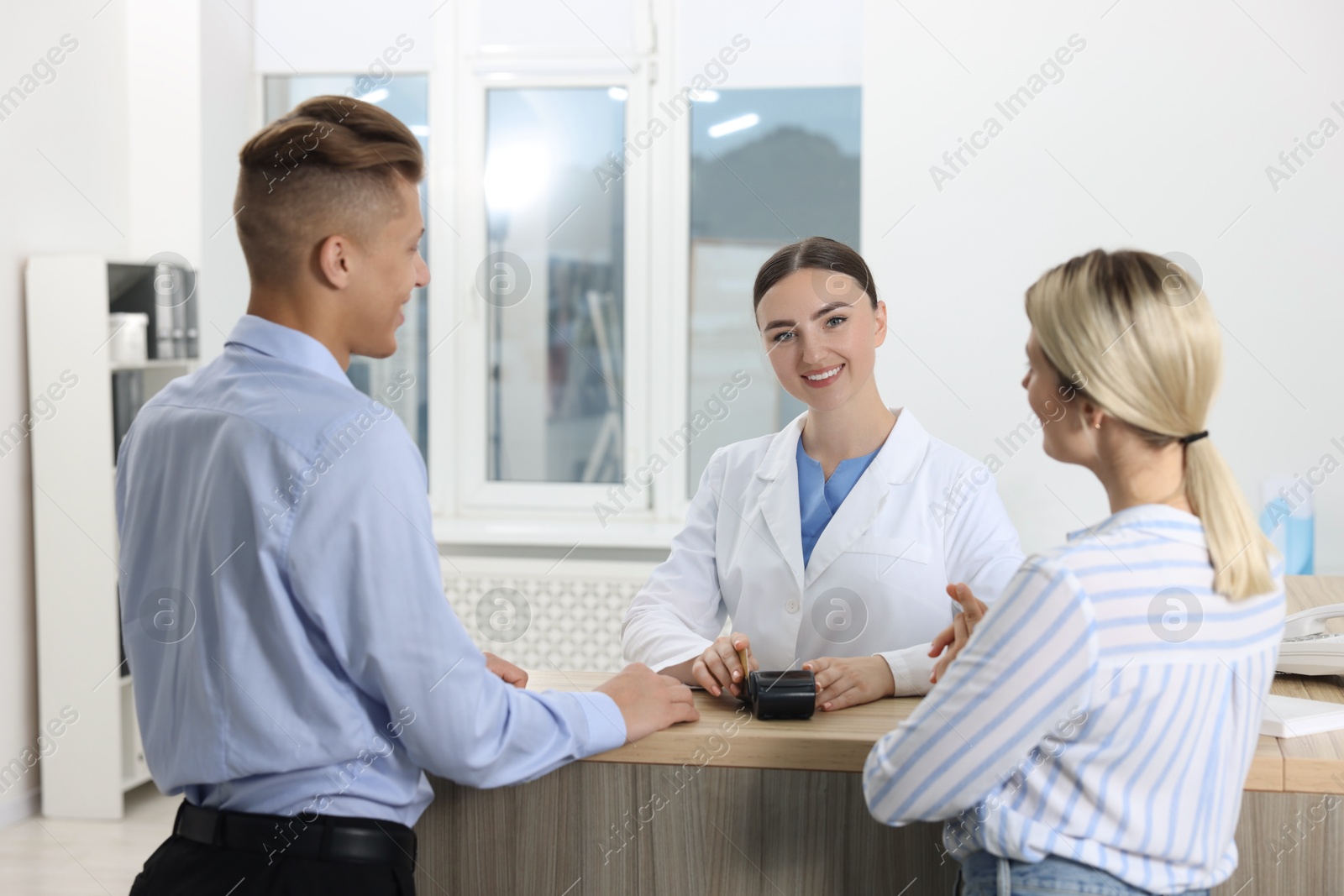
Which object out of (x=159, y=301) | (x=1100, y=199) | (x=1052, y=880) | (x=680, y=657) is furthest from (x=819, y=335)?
(x=159, y=301)

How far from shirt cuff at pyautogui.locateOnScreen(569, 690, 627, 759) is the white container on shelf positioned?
2812 mm

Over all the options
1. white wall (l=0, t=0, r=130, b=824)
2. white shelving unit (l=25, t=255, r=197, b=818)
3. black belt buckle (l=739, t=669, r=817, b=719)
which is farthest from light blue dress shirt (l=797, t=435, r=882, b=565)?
white wall (l=0, t=0, r=130, b=824)

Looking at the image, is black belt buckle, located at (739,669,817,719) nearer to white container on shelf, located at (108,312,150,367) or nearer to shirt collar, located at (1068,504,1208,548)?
shirt collar, located at (1068,504,1208,548)

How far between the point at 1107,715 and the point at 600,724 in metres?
0.58

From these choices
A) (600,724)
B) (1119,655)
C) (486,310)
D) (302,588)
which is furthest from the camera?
(486,310)

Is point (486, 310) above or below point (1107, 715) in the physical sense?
above

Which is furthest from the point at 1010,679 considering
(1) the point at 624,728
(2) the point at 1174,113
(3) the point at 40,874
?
(3) the point at 40,874

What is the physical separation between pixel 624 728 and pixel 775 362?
836mm

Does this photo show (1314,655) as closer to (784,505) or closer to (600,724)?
(784,505)

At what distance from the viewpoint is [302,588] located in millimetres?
1079

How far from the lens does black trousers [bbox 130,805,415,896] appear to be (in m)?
1.10

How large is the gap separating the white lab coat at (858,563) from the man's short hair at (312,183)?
872mm

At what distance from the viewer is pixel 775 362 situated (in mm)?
1953

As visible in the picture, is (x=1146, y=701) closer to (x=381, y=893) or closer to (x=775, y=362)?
(x=381, y=893)
